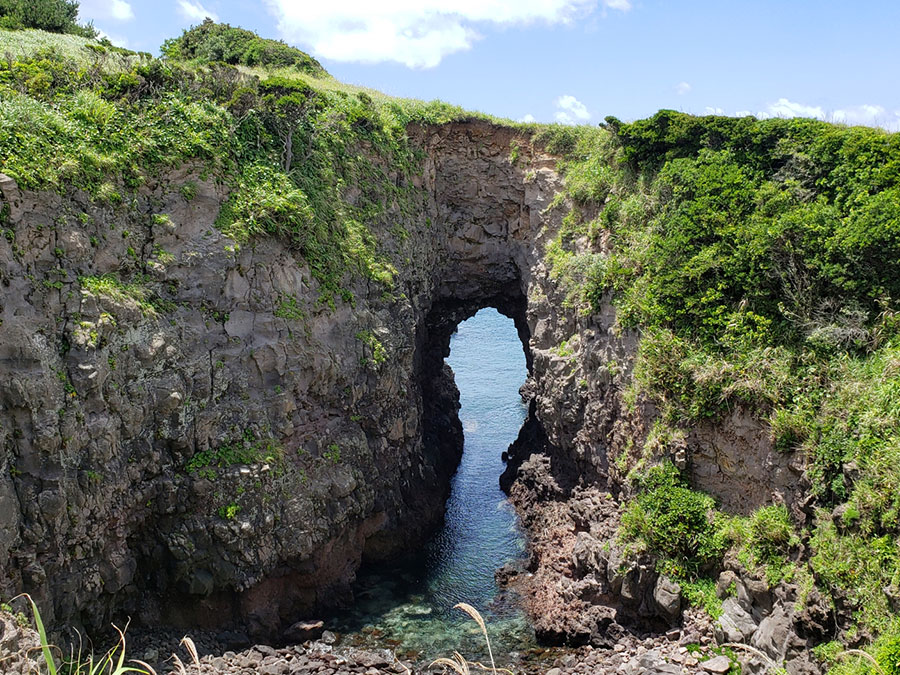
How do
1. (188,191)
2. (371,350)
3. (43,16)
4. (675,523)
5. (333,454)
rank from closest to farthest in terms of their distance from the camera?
(675,523) < (188,191) < (333,454) < (371,350) < (43,16)

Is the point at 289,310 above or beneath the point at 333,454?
above

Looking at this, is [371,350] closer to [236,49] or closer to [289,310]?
[289,310]

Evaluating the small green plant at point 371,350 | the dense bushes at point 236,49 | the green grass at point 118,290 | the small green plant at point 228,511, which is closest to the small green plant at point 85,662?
the small green plant at point 228,511

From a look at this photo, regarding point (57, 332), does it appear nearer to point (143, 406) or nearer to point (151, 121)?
point (143, 406)

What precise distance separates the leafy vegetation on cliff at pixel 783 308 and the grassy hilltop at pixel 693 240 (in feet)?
0.17

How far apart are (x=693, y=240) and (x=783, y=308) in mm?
3737

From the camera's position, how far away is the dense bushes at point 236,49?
33844mm

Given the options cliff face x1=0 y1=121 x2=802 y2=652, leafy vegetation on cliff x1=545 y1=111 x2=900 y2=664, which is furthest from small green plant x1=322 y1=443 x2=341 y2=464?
leafy vegetation on cliff x1=545 y1=111 x2=900 y2=664

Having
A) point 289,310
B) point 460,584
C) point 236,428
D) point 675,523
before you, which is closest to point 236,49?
point 289,310

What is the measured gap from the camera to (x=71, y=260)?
17734 mm

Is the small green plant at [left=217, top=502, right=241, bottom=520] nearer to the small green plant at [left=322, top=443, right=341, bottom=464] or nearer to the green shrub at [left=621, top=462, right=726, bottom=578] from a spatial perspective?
the small green plant at [left=322, top=443, right=341, bottom=464]

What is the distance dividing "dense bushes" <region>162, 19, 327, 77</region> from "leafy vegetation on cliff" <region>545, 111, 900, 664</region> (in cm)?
1954

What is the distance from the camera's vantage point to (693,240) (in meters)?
20.7

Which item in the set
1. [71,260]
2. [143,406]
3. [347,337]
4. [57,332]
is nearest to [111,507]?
[143,406]
